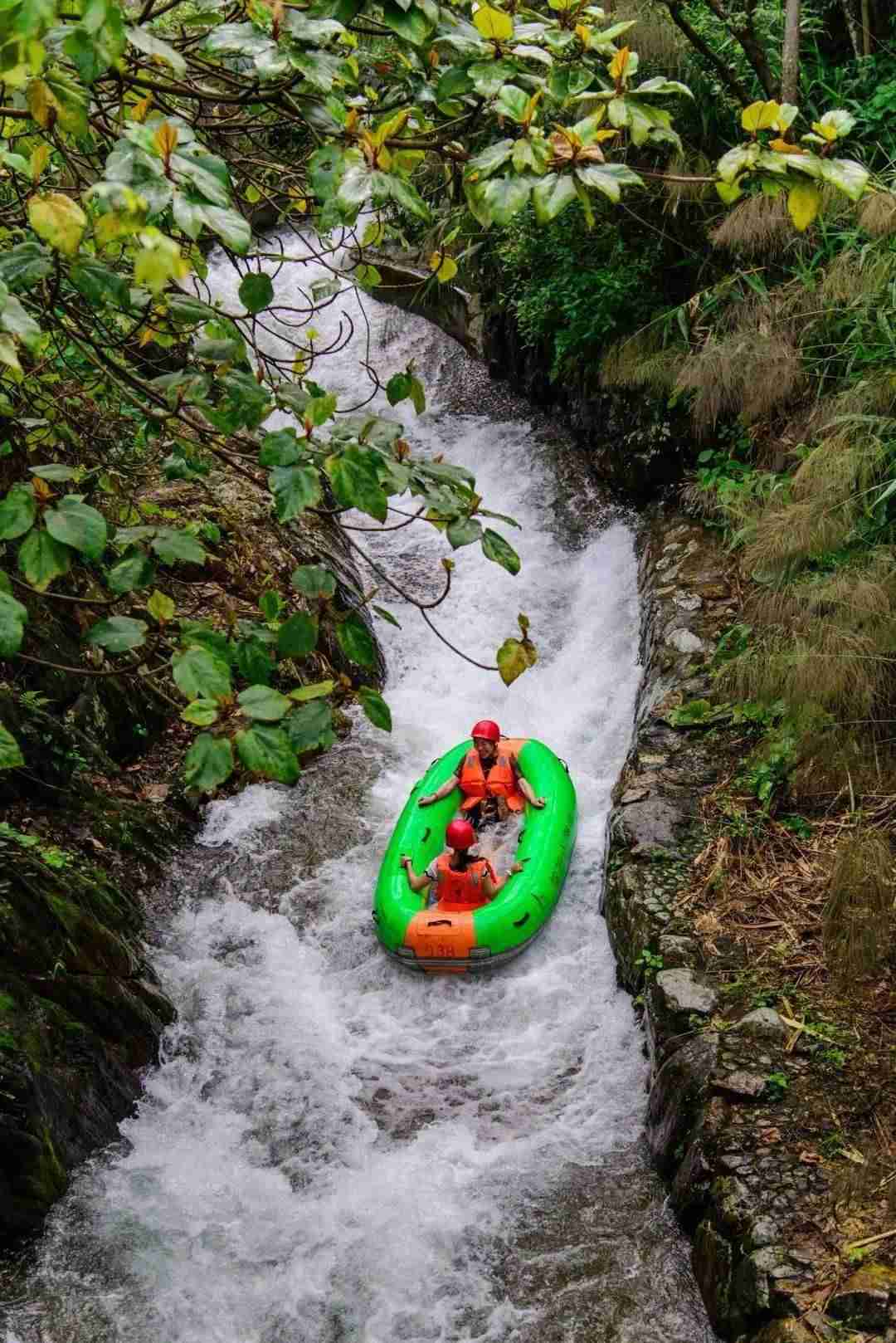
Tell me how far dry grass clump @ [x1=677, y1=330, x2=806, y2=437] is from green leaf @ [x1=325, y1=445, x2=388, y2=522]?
16.9 feet

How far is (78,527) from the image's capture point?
1607 mm

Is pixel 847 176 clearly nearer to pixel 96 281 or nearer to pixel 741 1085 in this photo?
pixel 96 281

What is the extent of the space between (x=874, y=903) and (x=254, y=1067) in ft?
8.55

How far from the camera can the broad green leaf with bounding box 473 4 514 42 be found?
1.68 meters

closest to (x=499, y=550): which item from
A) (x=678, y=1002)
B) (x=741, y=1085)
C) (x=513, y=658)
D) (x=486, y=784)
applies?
(x=513, y=658)

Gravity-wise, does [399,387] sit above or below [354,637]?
above

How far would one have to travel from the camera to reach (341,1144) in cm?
428

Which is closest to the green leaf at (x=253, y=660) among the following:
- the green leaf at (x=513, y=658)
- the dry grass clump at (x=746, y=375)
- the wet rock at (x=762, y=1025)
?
the green leaf at (x=513, y=658)

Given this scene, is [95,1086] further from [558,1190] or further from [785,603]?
[785,603]

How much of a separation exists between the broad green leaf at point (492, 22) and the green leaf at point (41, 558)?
1.03m

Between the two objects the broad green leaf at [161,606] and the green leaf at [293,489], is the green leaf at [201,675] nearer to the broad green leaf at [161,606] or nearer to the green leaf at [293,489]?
the broad green leaf at [161,606]

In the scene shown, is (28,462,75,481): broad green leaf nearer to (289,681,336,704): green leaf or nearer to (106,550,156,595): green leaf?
(106,550,156,595): green leaf

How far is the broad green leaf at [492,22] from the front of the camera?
168cm

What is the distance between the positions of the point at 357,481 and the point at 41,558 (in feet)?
1.57
